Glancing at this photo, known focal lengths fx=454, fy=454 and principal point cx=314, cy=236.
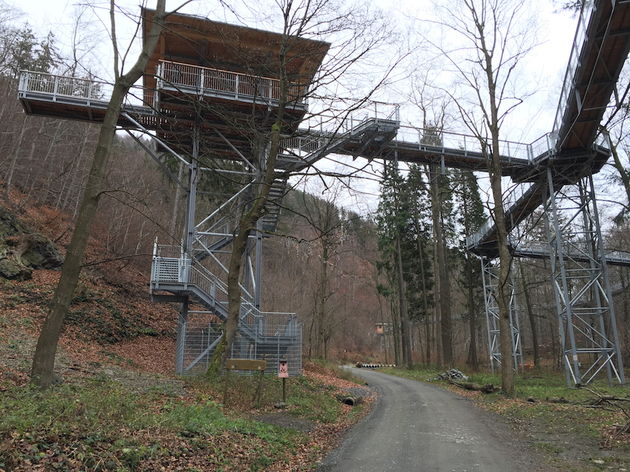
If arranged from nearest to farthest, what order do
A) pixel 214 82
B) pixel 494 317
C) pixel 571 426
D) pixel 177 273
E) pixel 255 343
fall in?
pixel 571 426 → pixel 177 273 → pixel 255 343 → pixel 214 82 → pixel 494 317

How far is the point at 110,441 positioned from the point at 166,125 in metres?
15.0

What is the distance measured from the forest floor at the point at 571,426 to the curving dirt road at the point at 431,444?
467mm

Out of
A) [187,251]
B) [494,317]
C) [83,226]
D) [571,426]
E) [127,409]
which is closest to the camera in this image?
[127,409]

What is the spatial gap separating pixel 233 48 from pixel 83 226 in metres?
6.95

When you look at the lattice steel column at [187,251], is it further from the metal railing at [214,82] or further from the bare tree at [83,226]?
the bare tree at [83,226]

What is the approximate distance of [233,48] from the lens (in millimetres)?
12469

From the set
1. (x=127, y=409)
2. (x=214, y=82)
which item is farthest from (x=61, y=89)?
(x=127, y=409)

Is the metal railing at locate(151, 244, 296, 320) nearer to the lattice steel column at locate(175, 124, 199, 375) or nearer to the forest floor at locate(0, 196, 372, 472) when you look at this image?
the lattice steel column at locate(175, 124, 199, 375)

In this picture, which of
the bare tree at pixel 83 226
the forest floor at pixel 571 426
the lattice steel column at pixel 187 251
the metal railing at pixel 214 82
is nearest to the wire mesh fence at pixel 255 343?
the lattice steel column at pixel 187 251

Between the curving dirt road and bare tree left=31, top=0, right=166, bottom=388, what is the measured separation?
4.87m

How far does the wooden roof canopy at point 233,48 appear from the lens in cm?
1173

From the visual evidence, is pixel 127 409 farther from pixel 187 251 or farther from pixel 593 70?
pixel 593 70

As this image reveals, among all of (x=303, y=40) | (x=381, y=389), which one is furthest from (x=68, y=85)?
(x=381, y=389)

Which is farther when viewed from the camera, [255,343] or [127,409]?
[255,343]
